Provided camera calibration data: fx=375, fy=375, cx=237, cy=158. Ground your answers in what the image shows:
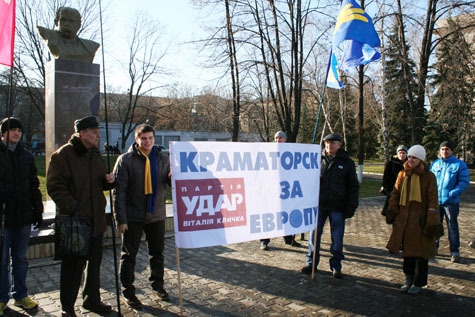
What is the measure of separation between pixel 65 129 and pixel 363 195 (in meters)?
11.4

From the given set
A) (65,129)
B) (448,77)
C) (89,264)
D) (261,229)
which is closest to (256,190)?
Answer: (261,229)

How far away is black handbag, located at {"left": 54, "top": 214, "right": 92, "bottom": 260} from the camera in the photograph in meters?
3.57

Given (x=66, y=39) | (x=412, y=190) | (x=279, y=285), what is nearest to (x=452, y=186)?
(x=412, y=190)

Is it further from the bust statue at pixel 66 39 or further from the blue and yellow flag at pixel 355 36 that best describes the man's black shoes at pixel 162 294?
the bust statue at pixel 66 39

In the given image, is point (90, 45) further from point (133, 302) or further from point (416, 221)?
point (416, 221)

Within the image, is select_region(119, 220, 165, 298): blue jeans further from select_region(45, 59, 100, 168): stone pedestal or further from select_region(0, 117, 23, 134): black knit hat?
select_region(45, 59, 100, 168): stone pedestal

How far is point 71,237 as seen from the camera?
357 centimetres

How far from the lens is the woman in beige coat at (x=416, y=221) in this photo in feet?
15.3

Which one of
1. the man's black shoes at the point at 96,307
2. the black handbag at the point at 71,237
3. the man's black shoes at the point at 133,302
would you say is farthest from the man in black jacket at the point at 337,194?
the black handbag at the point at 71,237

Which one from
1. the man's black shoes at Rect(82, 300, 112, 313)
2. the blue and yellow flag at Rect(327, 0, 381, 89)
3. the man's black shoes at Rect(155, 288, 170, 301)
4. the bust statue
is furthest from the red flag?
the blue and yellow flag at Rect(327, 0, 381, 89)

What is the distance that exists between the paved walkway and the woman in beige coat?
319 millimetres

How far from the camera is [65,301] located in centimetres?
374

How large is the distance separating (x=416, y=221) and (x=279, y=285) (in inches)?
76.4

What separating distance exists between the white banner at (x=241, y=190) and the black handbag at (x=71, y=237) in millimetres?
931
